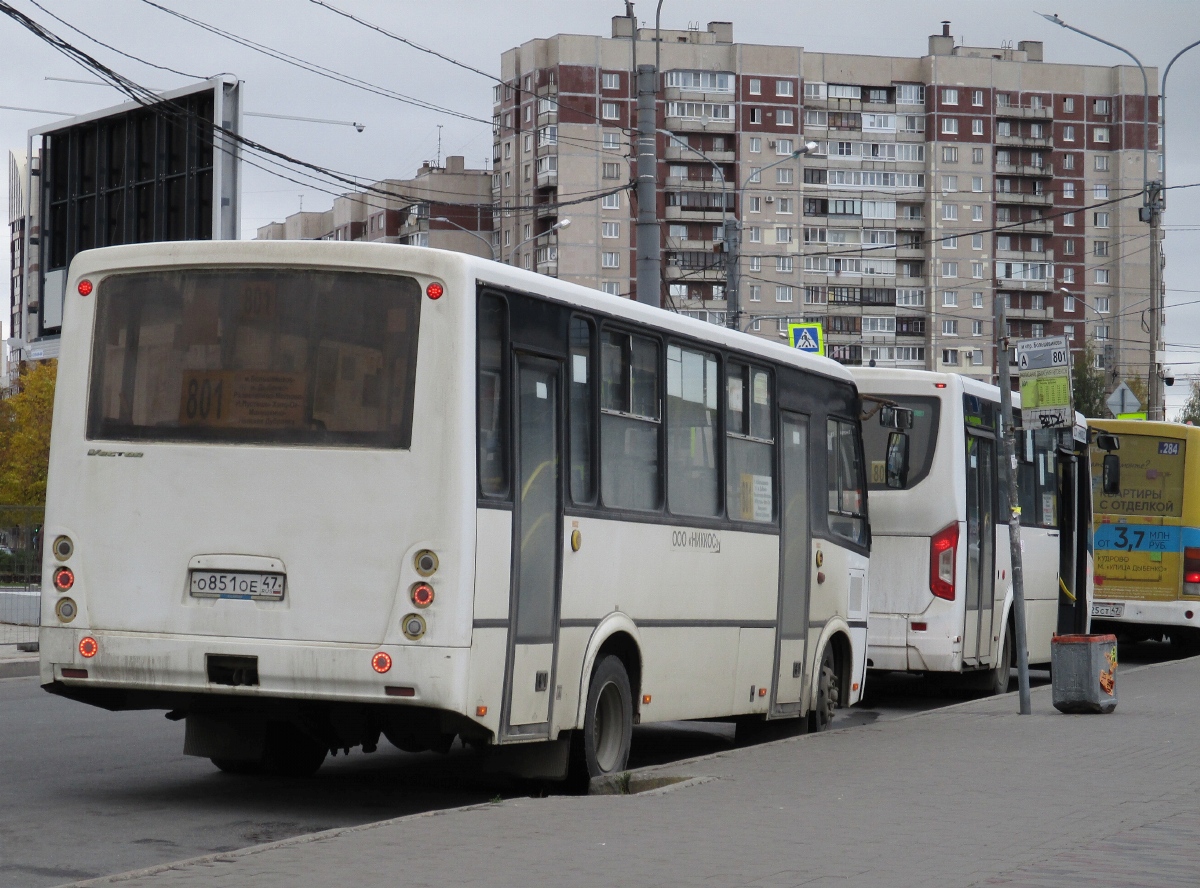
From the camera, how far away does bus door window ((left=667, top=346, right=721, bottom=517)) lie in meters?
11.0

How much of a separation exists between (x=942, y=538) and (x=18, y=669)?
9.29 metres

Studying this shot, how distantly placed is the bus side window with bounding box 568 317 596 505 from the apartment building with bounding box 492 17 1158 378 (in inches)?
3699

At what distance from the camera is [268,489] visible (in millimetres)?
8805

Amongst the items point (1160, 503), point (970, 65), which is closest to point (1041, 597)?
point (1160, 503)

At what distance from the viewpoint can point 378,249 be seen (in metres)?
8.86

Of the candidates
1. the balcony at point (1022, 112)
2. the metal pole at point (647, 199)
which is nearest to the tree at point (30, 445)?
the metal pole at point (647, 199)

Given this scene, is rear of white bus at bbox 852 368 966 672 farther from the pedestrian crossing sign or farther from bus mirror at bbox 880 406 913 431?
the pedestrian crossing sign

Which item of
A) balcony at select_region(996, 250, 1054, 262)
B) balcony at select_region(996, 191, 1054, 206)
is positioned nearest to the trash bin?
balcony at select_region(996, 250, 1054, 262)

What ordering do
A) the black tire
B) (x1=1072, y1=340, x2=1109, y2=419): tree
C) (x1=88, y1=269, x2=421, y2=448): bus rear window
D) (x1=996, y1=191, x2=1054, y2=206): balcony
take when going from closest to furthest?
(x1=88, y1=269, x2=421, y2=448): bus rear window → the black tire → (x1=1072, y1=340, x2=1109, y2=419): tree → (x1=996, y1=191, x2=1054, y2=206): balcony

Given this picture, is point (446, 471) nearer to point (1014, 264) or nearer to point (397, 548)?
point (397, 548)

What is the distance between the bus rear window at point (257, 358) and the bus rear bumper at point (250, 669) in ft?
3.23

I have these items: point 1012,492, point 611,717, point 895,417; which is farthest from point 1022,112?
point 611,717

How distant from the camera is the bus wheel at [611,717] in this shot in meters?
10.1

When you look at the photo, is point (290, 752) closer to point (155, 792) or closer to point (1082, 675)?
point (155, 792)
